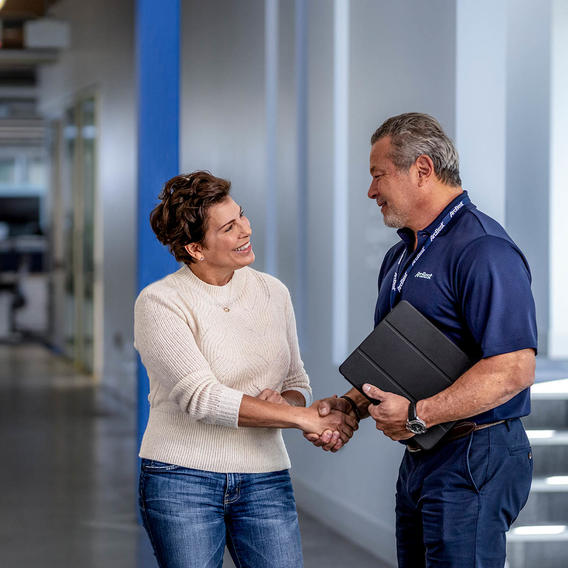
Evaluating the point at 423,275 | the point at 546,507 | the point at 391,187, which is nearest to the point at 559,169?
the point at 546,507

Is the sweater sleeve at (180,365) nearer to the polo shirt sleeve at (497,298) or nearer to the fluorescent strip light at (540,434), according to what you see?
the polo shirt sleeve at (497,298)

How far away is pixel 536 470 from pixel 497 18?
6.70 feet

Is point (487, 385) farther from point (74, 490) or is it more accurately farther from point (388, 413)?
point (74, 490)

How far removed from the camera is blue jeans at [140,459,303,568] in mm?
2316

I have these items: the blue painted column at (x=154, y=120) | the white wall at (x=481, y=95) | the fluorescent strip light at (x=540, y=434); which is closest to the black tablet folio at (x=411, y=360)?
the white wall at (x=481, y=95)

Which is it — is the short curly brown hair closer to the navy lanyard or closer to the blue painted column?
the navy lanyard

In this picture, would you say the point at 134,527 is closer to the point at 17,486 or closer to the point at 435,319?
the point at 17,486

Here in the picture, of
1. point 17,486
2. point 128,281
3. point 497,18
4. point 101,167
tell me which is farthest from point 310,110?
point 101,167

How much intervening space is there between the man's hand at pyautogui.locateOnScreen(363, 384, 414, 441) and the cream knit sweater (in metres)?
0.27

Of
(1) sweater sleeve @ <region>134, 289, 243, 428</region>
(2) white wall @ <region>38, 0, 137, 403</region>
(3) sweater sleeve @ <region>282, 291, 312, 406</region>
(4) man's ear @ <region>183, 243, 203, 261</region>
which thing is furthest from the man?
(2) white wall @ <region>38, 0, 137, 403</region>

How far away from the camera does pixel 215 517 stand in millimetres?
2352

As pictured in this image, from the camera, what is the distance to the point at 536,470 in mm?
4270

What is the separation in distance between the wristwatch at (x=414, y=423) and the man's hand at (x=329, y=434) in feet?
0.93

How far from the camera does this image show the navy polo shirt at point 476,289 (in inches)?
86.1
